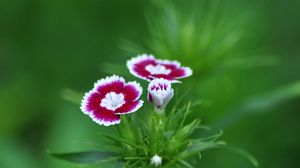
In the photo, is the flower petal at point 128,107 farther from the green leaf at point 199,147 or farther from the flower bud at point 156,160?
the green leaf at point 199,147

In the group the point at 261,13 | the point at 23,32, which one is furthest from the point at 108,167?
the point at 261,13

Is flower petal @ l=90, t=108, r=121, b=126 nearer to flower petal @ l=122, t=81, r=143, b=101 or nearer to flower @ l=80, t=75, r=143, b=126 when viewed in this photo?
flower @ l=80, t=75, r=143, b=126

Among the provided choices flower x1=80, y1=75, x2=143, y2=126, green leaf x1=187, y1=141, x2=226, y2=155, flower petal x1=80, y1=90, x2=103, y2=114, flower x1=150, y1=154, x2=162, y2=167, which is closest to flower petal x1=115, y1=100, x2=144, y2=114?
flower x1=80, y1=75, x2=143, y2=126

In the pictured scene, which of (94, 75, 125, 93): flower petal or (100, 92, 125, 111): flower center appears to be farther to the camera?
(94, 75, 125, 93): flower petal

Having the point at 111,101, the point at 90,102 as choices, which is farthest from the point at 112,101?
the point at 90,102

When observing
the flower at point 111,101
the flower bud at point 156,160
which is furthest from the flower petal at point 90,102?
the flower bud at point 156,160
